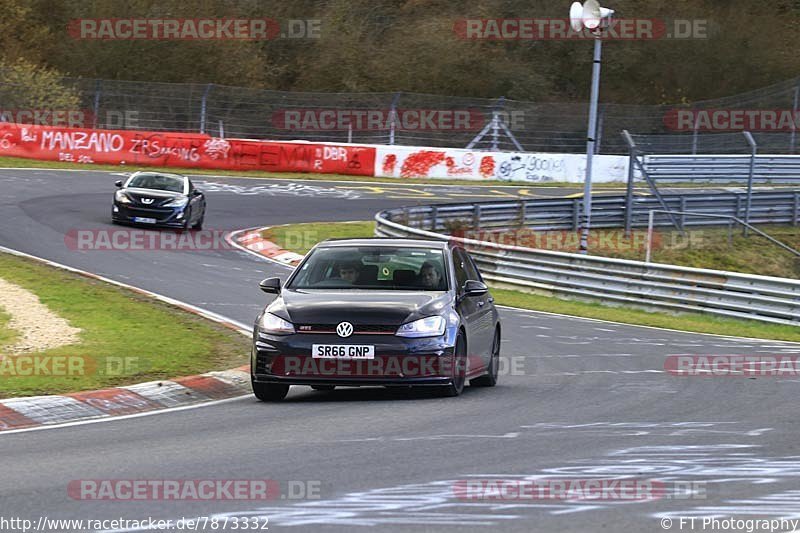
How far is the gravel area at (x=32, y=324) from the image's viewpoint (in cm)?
1365

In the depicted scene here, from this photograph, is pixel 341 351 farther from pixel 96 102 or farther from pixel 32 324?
pixel 96 102

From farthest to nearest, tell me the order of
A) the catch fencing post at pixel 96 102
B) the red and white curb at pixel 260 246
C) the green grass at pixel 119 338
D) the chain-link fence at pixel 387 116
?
the chain-link fence at pixel 387 116 → the catch fencing post at pixel 96 102 → the red and white curb at pixel 260 246 → the green grass at pixel 119 338

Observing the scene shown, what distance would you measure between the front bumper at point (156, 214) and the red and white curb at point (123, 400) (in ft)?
53.3

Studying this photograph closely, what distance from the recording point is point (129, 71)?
55.5 m

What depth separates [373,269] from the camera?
12586 millimetres

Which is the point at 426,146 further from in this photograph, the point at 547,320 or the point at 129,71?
the point at 547,320

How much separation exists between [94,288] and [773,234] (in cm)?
2295

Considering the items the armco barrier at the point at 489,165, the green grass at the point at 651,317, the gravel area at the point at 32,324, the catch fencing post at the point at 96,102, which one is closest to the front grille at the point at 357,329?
the gravel area at the point at 32,324

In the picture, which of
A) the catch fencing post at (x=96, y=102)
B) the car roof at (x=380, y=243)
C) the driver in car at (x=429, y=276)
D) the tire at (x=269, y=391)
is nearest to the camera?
the tire at (x=269, y=391)

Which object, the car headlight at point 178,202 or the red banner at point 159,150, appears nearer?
the car headlight at point 178,202

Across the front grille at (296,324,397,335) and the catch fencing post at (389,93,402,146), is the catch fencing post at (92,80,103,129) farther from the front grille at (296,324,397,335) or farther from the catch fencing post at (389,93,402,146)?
the front grille at (296,324,397,335)

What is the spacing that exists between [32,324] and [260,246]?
46.1 ft

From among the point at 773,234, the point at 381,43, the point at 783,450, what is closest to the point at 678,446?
the point at 783,450

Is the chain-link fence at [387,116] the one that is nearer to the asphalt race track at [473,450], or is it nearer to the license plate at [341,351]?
the asphalt race track at [473,450]
